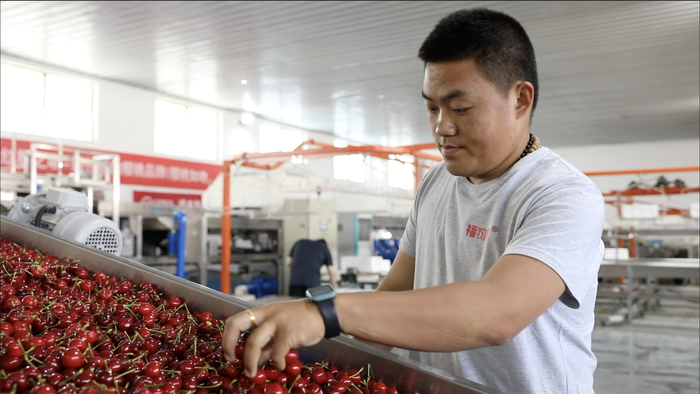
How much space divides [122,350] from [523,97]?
106cm

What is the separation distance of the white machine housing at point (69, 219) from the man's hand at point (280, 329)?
5.64ft

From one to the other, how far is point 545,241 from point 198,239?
8072 mm

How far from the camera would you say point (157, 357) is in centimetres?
127

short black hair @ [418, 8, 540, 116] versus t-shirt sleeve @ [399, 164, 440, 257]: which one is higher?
short black hair @ [418, 8, 540, 116]

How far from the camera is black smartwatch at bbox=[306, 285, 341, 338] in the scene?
0.89 meters

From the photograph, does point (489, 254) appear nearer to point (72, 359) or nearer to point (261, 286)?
point (72, 359)

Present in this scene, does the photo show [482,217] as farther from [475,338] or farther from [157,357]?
[157,357]

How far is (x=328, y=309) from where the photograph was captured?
897 mm

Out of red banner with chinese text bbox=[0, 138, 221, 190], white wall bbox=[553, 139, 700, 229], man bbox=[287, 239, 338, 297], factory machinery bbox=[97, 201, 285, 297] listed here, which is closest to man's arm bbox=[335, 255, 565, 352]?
man bbox=[287, 239, 338, 297]

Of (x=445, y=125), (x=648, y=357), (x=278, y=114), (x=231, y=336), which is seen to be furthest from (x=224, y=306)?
(x=278, y=114)

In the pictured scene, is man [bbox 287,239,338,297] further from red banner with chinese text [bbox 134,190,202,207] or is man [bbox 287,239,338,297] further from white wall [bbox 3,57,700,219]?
red banner with chinese text [bbox 134,190,202,207]

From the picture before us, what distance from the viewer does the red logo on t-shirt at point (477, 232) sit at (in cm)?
131

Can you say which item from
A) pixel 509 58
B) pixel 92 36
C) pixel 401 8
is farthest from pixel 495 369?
pixel 92 36

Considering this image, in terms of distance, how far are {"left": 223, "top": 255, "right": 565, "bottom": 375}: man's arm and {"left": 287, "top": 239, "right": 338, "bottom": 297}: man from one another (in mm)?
6149
